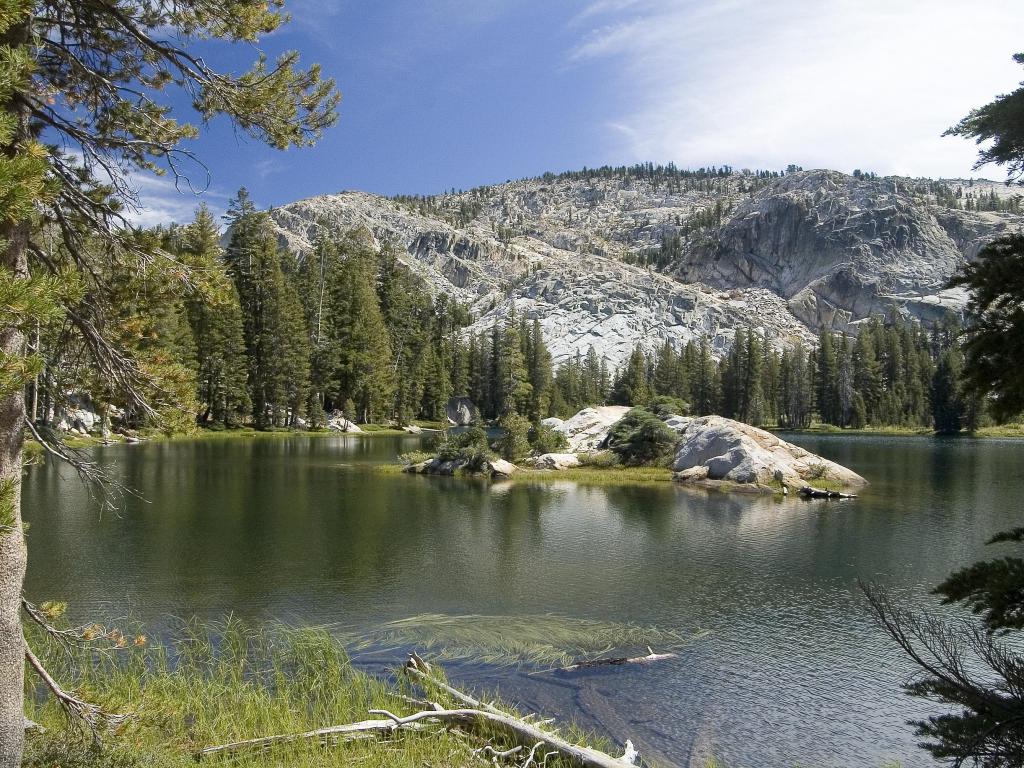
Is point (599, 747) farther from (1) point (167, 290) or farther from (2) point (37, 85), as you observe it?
(2) point (37, 85)

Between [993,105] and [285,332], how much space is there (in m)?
63.7

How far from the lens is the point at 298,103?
7.21 m

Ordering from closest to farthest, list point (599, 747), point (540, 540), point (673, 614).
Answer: point (599, 747) < point (673, 614) < point (540, 540)

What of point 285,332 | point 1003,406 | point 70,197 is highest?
point 285,332

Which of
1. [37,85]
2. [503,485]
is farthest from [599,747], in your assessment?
[503,485]

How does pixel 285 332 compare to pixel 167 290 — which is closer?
pixel 167 290

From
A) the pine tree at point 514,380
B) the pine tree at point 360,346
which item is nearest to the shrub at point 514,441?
the pine tree at point 514,380

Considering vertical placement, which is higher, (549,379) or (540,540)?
(549,379)

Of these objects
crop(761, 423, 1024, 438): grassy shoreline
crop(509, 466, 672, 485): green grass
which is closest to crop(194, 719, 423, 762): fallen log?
crop(509, 466, 672, 485): green grass

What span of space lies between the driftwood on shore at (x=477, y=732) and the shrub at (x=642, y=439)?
3165 cm

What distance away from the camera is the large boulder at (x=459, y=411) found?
313 feet

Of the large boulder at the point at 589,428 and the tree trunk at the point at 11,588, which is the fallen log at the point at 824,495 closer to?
the large boulder at the point at 589,428

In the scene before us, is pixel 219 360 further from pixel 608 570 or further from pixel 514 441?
pixel 608 570

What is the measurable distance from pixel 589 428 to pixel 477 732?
123 feet
